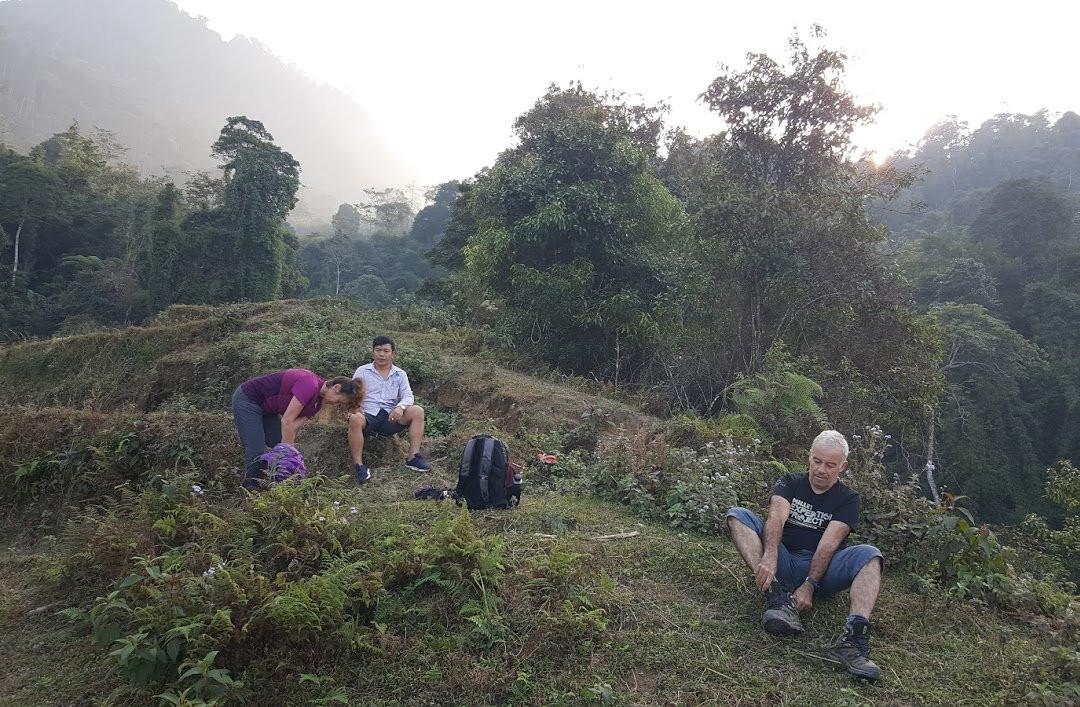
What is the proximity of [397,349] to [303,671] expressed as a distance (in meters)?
9.00

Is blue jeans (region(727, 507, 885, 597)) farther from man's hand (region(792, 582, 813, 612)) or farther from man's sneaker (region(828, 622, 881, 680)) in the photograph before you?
man's sneaker (region(828, 622, 881, 680))

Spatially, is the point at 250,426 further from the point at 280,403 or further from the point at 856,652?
the point at 856,652

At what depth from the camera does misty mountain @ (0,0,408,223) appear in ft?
330

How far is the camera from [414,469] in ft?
20.9

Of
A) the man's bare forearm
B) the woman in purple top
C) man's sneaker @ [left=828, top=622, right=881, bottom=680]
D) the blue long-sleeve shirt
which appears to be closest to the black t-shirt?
the man's bare forearm

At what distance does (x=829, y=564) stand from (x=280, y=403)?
14.3 feet

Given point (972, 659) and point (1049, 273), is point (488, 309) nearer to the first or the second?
point (972, 659)

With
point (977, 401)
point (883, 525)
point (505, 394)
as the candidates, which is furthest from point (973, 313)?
point (883, 525)

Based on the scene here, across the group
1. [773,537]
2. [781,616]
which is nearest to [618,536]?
[773,537]

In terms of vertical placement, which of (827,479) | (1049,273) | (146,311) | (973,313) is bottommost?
(146,311)

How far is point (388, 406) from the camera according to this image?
6633 millimetres

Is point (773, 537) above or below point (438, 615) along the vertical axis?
above

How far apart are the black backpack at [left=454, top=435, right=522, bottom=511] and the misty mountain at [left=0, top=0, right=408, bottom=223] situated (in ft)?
320

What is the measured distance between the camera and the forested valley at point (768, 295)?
384 inches
